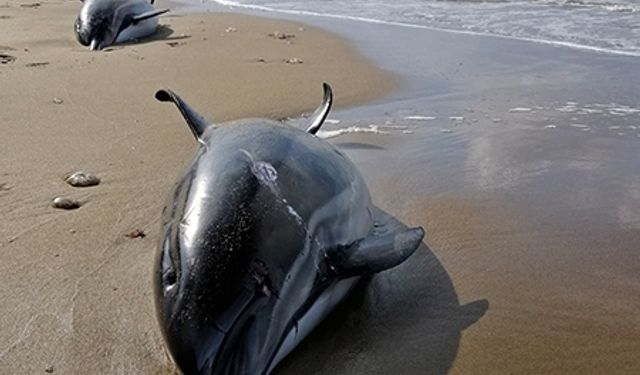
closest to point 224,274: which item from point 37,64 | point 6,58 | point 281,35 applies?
point 37,64

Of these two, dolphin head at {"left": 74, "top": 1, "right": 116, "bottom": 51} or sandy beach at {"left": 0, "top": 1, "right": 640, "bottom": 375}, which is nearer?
sandy beach at {"left": 0, "top": 1, "right": 640, "bottom": 375}

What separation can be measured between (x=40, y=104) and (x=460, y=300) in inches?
163

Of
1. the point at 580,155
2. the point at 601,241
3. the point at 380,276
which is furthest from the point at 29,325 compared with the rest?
the point at 580,155

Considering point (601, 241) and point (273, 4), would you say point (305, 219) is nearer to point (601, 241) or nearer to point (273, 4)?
point (601, 241)

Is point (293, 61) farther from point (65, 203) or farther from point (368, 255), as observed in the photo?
point (368, 255)

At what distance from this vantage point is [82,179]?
13.2 feet

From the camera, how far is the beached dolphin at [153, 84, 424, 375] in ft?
6.82

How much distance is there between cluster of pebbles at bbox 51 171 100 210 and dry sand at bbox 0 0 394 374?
5cm

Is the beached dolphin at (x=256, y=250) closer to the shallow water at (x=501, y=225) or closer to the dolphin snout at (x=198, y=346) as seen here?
the dolphin snout at (x=198, y=346)

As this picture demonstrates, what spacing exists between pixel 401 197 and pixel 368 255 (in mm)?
1413

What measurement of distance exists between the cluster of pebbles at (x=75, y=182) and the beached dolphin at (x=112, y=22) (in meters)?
5.17

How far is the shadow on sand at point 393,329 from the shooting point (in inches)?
96.6

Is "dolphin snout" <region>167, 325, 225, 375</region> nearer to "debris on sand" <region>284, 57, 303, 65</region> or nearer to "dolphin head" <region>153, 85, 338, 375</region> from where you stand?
"dolphin head" <region>153, 85, 338, 375</region>

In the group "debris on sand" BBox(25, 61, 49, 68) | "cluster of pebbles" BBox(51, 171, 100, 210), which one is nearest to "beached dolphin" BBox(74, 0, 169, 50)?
"debris on sand" BBox(25, 61, 49, 68)
